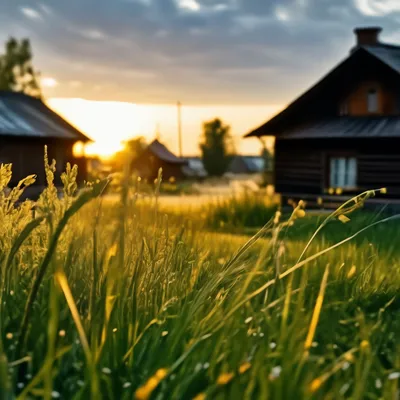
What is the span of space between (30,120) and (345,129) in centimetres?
1092

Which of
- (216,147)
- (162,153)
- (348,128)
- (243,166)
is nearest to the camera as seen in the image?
(348,128)

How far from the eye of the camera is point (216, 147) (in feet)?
163

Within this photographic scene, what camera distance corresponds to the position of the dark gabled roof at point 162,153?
41.5 metres

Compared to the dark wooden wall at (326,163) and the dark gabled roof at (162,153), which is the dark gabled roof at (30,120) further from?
the dark gabled roof at (162,153)

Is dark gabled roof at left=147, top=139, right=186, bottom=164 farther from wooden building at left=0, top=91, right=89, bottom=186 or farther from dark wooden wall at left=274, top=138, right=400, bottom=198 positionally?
dark wooden wall at left=274, top=138, right=400, bottom=198

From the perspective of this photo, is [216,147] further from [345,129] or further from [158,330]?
[158,330]

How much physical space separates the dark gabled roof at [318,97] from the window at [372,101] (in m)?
0.62

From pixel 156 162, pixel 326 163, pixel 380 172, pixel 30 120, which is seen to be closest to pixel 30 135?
pixel 30 120

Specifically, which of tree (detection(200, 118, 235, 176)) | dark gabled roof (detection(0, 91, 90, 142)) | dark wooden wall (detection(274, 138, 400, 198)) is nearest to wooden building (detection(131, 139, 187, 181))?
tree (detection(200, 118, 235, 176))

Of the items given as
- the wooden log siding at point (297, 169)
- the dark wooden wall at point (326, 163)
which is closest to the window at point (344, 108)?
the dark wooden wall at point (326, 163)

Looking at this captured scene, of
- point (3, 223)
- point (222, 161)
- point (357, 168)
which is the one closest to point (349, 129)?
point (357, 168)

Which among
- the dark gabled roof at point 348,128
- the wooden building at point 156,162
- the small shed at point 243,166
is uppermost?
the dark gabled roof at point 348,128

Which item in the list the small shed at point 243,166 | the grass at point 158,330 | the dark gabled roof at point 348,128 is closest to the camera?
the grass at point 158,330

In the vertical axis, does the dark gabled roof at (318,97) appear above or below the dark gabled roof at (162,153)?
above
